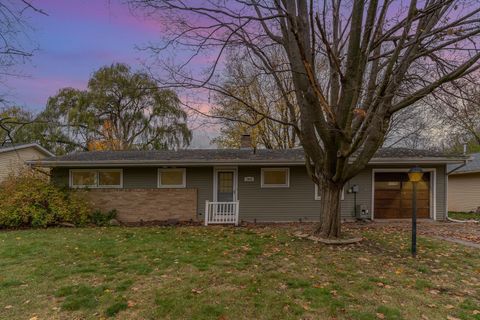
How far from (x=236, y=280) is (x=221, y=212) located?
6810mm

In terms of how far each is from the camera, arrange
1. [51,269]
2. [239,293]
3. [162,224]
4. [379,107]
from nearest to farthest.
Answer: [239,293]
[51,269]
[379,107]
[162,224]

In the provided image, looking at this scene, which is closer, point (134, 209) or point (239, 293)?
point (239, 293)

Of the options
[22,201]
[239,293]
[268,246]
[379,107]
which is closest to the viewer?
[239,293]

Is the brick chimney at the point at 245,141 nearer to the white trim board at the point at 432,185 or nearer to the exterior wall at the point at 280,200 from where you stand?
the exterior wall at the point at 280,200

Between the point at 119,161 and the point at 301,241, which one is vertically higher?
the point at 119,161

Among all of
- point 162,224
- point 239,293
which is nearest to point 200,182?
point 162,224

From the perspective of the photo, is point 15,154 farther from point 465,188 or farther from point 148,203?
point 465,188

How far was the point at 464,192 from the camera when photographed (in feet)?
59.0

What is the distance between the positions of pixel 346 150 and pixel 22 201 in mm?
10511

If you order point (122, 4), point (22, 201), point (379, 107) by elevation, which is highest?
point (122, 4)

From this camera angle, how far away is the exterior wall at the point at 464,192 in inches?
683

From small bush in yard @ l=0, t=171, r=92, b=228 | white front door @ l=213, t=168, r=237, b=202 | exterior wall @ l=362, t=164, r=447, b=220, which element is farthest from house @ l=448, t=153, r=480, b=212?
small bush in yard @ l=0, t=171, r=92, b=228

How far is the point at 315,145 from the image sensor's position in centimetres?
758

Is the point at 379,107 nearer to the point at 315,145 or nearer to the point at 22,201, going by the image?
the point at 315,145
